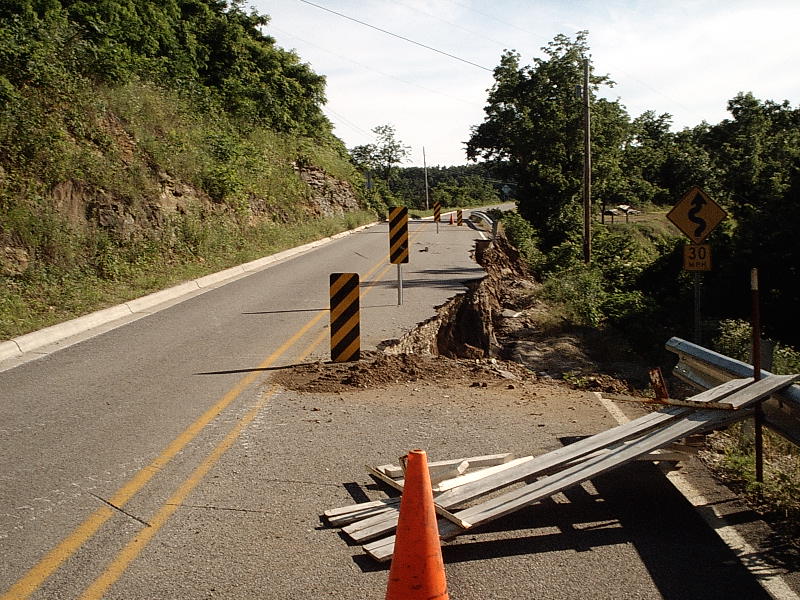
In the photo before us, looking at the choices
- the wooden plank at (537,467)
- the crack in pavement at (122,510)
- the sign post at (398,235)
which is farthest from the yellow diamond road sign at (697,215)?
the crack in pavement at (122,510)

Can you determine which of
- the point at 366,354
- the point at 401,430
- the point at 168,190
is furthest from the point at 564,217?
the point at 401,430

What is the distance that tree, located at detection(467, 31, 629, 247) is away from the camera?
1604 inches

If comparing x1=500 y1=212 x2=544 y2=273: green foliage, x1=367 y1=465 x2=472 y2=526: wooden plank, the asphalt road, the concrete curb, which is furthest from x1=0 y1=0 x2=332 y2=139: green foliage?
x1=367 y1=465 x2=472 y2=526: wooden plank

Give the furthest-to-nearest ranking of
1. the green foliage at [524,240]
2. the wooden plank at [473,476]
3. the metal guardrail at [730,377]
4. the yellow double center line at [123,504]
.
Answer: the green foliage at [524,240], the metal guardrail at [730,377], the wooden plank at [473,476], the yellow double center line at [123,504]

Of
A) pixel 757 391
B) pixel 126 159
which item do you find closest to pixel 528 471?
pixel 757 391

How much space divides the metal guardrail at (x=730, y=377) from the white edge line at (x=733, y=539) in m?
0.71

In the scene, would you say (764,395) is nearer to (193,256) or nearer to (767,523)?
(767,523)

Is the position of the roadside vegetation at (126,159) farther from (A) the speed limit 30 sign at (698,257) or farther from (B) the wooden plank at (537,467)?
(A) the speed limit 30 sign at (698,257)

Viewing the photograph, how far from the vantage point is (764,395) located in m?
5.22

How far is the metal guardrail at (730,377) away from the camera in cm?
515

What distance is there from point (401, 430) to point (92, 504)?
265 centimetres

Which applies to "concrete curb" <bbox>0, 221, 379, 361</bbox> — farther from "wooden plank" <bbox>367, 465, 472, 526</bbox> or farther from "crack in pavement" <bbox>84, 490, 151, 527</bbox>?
"wooden plank" <bbox>367, 465, 472, 526</bbox>

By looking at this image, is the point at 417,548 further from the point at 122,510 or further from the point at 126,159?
the point at 126,159

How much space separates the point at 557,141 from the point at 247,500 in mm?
40164
